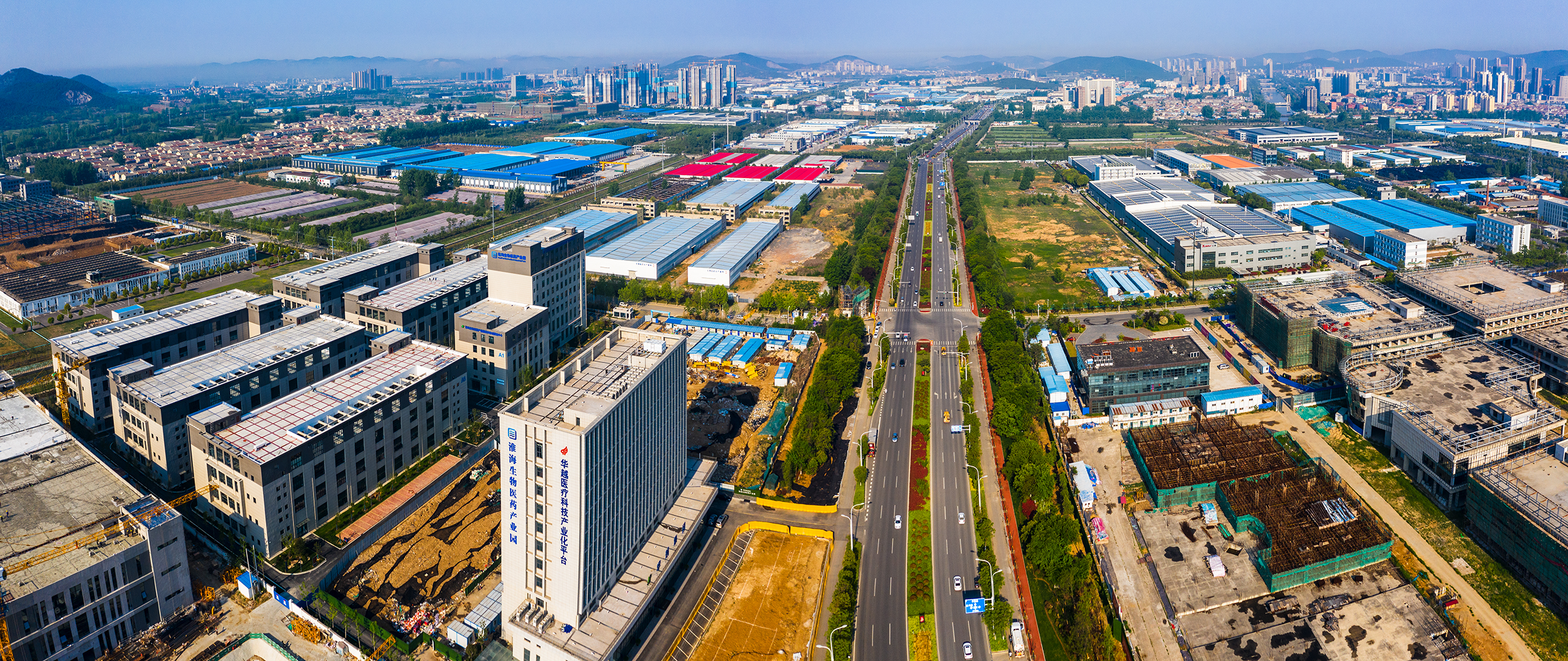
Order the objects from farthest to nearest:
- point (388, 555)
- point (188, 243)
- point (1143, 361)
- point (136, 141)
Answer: point (136, 141) → point (188, 243) → point (1143, 361) → point (388, 555)

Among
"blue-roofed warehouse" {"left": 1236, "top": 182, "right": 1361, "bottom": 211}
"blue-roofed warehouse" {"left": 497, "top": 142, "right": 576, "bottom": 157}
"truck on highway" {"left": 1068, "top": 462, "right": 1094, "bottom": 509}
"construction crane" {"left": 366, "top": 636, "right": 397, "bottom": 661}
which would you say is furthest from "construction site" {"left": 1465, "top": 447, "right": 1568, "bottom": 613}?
"blue-roofed warehouse" {"left": 497, "top": 142, "right": 576, "bottom": 157}

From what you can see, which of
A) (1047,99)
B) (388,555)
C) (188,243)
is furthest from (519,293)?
(1047,99)

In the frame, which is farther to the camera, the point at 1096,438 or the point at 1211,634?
the point at 1096,438

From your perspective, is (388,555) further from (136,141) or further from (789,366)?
(136,141)

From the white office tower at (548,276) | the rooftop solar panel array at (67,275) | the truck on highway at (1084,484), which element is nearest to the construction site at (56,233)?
the rooftop solar panel array at (67,275)

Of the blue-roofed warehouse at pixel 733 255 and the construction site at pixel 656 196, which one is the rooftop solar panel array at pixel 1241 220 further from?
the construction site at pixel 656 196

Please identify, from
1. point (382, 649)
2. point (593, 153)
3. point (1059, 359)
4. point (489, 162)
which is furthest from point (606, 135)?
point (382, 649)

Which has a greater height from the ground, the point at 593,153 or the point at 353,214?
the point at 593,153

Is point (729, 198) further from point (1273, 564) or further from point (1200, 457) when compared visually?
point (1273, 564)

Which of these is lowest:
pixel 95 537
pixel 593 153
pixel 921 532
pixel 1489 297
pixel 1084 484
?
pixel 921 532
